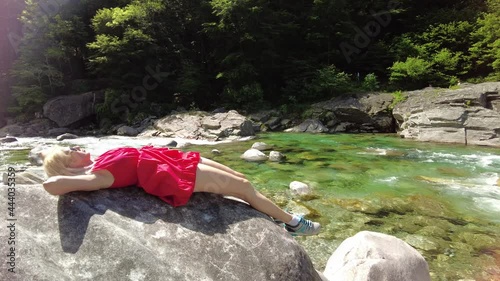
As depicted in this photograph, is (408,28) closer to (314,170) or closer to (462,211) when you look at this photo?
(314,170)

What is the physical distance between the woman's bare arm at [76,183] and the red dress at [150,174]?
68 millimetres

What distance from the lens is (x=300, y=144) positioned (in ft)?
45.9

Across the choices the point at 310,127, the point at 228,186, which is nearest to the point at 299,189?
the point at 228,186

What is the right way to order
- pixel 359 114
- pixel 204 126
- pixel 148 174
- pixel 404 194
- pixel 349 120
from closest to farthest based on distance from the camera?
pixel 148 174 < pixel 404 194 < pixel 204 126 < pixel 359 114 < pixel 349 120

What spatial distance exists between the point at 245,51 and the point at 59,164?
22.7 meters

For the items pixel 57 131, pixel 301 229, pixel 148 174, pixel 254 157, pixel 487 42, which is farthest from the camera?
pixel 487 42

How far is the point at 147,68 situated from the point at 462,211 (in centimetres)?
2381

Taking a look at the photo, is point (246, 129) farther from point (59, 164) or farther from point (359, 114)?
point (59, 164)

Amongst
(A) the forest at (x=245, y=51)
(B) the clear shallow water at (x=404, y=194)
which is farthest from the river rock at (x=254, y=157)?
(A) the forest at (x=245, y=51)

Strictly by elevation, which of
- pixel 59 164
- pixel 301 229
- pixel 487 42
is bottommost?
pixel 301 229

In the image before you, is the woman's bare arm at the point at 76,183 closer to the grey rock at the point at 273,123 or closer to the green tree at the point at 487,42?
the grey rock at the point at 273,123

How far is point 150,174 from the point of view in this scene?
9.46 feet

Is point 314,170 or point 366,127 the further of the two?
point 366,127

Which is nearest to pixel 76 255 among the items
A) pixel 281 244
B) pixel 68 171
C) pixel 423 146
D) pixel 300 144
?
pixel 68 171
